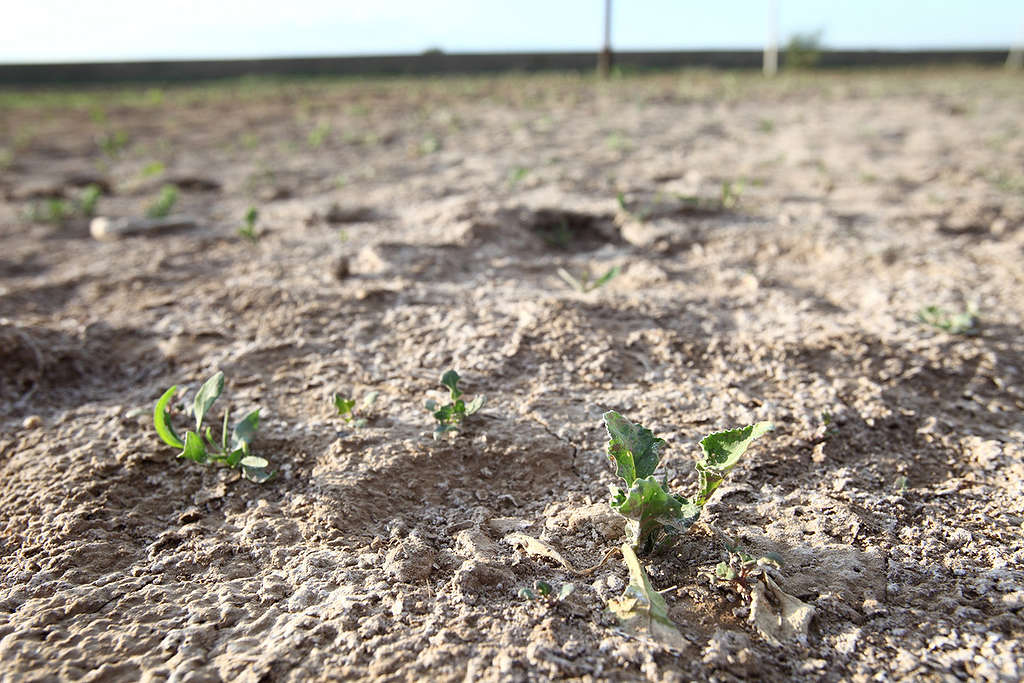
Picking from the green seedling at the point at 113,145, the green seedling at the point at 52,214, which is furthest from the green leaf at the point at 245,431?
the green seedling at the point at 113,145

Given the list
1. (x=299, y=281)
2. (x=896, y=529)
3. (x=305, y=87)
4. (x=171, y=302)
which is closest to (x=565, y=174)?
(x=299, y=281)

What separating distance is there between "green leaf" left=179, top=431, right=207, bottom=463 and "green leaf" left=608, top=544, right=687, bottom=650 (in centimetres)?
96

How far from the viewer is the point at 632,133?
5.27 metres

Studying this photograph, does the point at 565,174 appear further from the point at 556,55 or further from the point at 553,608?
the point at 556,55

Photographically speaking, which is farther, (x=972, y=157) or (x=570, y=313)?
(x=972, y=157)

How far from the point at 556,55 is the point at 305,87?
23.0ft

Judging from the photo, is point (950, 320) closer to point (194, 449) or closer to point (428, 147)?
point (194, 449)

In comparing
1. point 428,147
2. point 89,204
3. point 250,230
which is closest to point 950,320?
point 250,230

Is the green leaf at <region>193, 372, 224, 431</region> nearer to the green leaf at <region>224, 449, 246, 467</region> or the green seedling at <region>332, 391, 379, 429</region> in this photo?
the green leaf at <region>224, 449, 246, 467</region>

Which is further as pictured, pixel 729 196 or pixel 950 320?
pixel 729 196

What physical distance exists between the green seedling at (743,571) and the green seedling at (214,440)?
945 millimetres

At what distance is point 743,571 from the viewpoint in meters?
1.27

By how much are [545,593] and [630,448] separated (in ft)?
1.09

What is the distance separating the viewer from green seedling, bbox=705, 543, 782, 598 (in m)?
1.27
